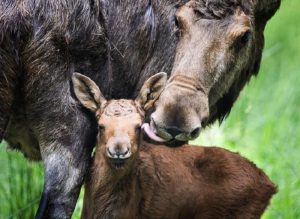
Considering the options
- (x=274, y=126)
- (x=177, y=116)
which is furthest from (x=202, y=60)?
(x=274, y=126)

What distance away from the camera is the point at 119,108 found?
10211 mm

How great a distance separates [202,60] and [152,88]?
51 cm

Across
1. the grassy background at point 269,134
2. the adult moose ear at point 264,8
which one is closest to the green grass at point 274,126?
the grassy background at point 269,134

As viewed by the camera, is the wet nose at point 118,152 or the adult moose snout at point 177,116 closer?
the wet nose at point 118,152

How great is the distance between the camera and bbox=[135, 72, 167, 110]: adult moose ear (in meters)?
10.4

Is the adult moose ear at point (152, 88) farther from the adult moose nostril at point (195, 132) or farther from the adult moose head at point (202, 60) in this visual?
the adult moose nostril at point (195, 132)

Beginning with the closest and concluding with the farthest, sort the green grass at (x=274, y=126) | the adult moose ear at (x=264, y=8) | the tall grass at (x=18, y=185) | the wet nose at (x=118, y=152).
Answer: the wet nose at (x=118, y=152), the adult moose ear at (x=264, y=8), the tall grass at (x=18, y=185), the green grass at (x=274, y=126)

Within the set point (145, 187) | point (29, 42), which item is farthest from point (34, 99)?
point (145, 187)

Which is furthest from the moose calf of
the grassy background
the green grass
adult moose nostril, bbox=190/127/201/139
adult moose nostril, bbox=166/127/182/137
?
the green grass

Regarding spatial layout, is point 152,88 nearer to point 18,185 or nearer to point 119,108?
point 119,108

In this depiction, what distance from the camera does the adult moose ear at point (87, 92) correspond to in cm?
1031

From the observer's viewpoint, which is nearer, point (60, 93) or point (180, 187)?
point (60, 93)

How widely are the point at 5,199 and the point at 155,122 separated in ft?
7.87

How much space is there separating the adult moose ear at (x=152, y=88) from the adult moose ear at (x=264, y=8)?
4.07ft
